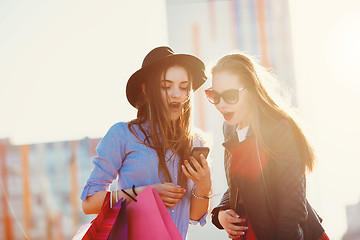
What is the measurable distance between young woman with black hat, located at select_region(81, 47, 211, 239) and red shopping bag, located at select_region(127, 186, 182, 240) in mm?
329

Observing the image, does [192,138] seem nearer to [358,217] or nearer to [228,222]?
[228,222]

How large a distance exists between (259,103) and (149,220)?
2.11ft

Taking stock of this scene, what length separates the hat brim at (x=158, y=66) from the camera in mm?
1256

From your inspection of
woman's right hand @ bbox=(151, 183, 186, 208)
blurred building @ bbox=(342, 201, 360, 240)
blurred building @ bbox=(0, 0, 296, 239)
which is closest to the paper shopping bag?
woman's right hand @ bbox=(151, 183, 186, 208)

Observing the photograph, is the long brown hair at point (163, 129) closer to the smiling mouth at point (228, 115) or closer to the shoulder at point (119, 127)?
the shoulder at point (119, 127)

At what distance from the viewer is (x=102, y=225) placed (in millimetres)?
749

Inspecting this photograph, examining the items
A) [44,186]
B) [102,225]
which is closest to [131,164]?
[102,225]

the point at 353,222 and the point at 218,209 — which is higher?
the point at 218,209

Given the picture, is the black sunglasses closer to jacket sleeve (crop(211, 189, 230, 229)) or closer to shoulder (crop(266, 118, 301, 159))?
shoulder (crop(266, 118, 301, 159))

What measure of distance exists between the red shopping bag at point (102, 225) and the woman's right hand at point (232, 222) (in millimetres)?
500

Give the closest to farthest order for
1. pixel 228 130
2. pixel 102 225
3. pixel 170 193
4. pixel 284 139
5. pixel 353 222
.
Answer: pixel 102 225 < pixel 170 193 < pixel 284 139 < pixel 228 130 < pixel 353 222

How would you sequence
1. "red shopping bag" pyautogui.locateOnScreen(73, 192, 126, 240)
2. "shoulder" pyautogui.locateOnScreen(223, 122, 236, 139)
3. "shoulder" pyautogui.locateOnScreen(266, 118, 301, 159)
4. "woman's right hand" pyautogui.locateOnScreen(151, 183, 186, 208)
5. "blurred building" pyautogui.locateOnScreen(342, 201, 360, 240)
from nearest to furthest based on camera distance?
"red shopping bag" pyautogui.locateOnScreen(73, 192, 126, 240)
"woman's right hand" pyautogui.locateOnScreen(151, 183, 186, 208)
"shoulder" pyautogui.locateOnScreen(266, 118, 301, 159)
"shoulder" pyautogui.locateOnScreen(223, 122, 236, 139)
"blurred building" pyautogui.locateOnScreen(342, 201, 360, 240)

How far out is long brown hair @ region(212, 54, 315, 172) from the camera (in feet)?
3.93

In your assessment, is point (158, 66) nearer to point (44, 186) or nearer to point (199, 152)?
point (199, 152)
